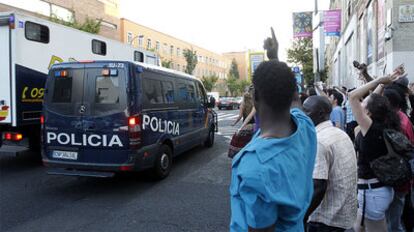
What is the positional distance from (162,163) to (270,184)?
6.02 meters

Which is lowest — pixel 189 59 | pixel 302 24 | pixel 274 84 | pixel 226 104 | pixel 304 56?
pixel 274 84

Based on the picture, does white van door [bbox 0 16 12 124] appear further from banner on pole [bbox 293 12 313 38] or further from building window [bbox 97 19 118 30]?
building window [bbox 97 19 118 30]

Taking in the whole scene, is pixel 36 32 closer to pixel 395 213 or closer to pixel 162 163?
pixel 162 163

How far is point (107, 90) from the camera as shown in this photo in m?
6.34

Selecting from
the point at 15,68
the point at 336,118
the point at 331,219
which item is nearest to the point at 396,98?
the point at 331,219

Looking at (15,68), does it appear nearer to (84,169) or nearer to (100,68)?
(100,68)

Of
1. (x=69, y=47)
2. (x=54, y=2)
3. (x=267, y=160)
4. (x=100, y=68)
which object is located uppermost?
(x=54, y=2)

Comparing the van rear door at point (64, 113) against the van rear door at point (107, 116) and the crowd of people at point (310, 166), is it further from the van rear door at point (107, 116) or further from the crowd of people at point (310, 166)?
the crowd of people at point (310, 166)

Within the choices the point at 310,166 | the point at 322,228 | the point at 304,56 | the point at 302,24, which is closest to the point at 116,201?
the point at 322,228

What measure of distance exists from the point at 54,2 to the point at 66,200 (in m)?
28.4

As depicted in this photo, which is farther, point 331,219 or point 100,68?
point 100,68

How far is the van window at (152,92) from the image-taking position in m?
6.68

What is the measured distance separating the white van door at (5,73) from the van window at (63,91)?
4.96ft

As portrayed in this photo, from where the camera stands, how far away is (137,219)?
5125 mm
